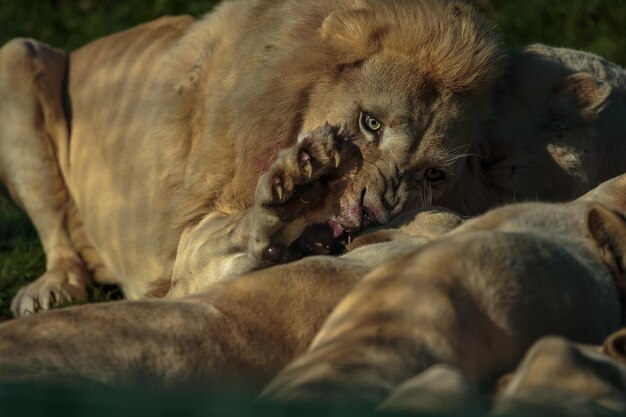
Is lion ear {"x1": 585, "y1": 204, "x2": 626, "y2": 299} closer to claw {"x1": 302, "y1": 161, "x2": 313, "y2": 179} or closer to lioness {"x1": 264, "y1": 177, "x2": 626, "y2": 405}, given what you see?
lioness {"x1": 264, "y1": 177, "x2": 626, "y2": 405}

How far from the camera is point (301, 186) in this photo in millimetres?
4266

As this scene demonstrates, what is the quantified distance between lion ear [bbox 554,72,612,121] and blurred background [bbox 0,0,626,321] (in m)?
2.27

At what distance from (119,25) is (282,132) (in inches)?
189

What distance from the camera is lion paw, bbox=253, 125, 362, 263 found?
4.17 meters

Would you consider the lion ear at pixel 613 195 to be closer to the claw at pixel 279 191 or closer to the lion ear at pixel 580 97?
the claw at pixel 279 191

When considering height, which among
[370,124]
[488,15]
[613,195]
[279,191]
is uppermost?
[613,195]

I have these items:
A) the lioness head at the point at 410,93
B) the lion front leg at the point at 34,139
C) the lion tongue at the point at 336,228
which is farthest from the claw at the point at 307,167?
the lion front leg at the point at 34,139

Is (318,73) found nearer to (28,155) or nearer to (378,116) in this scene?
(378,116)

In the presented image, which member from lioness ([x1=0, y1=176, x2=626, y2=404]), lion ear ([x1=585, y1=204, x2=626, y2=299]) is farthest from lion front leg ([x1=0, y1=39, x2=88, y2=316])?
lion ear ([x1=585, y1=204, x2=626, y2=299])

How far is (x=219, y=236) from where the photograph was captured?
16.5ft

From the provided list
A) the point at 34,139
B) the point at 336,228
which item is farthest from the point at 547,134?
the point at 34,139

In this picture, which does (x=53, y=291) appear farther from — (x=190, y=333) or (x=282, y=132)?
(x=190, y=333)

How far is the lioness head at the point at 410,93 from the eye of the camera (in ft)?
16.5

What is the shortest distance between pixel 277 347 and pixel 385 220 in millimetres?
1830
